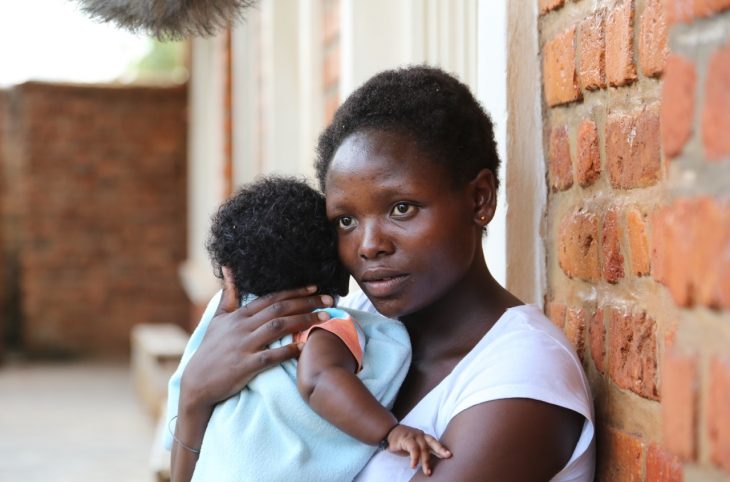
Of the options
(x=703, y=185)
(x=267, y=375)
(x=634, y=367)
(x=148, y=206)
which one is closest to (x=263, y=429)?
(x=267, y=375)

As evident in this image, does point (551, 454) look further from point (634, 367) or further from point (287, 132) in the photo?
point (287, 132)

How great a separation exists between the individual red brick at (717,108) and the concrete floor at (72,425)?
5084 millimetres

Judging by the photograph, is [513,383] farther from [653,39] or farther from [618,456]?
[653,39]

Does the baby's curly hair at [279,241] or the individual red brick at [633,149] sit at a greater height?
the individual red brick at [633,149]

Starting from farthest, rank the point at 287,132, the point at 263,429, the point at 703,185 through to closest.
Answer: the point at 287,132 < the point at 263,429 < the point at 703,185

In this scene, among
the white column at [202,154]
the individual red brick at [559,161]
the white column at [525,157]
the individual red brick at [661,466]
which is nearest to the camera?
the individual red brick at [661,466]

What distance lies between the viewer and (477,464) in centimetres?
147

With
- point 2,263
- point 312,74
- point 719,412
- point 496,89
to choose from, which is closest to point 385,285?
point 496,89

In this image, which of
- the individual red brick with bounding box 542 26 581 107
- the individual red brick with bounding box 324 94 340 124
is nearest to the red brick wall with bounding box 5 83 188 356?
the individual red brick with bounding box 324 94 340 124

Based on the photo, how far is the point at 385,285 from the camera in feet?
5.38

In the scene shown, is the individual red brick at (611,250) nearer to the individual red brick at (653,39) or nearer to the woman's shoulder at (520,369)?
the woman's shoulder at (520,369)

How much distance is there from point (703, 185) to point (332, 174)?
0.90 m

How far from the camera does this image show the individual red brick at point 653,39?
149 cm

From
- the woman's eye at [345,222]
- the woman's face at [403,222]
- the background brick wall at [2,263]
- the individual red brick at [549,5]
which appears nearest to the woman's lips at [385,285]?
the woman's face at [403,222]
